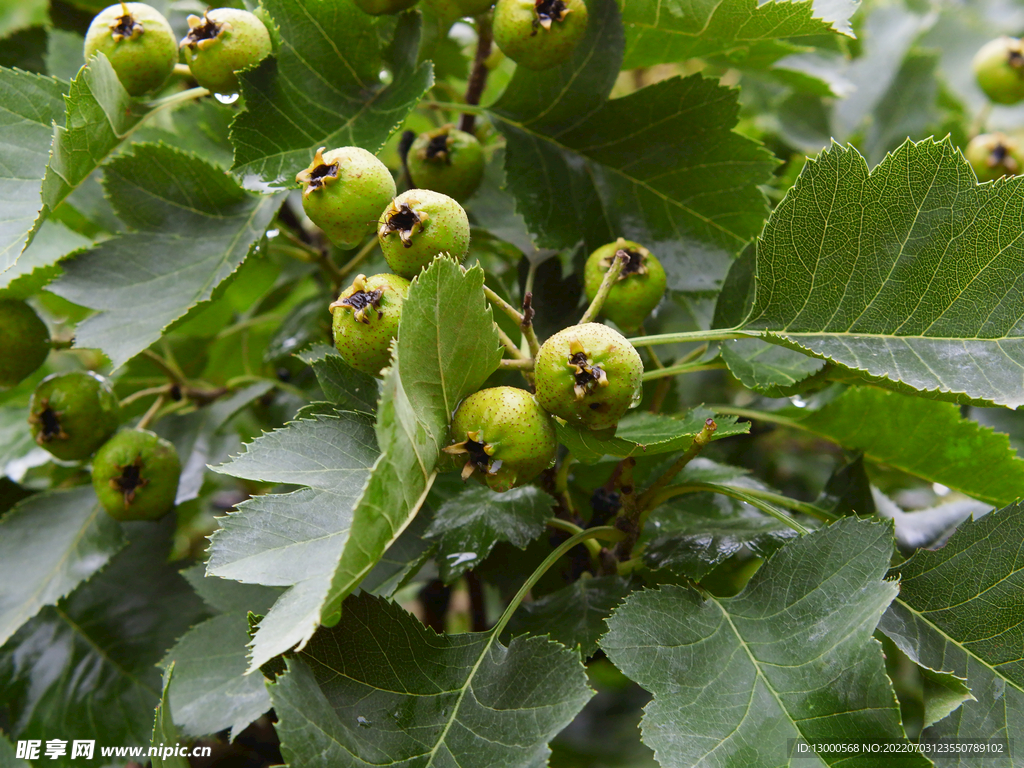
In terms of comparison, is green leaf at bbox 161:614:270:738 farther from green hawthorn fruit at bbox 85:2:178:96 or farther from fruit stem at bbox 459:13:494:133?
fruit stem at bbox 459:13:494:133

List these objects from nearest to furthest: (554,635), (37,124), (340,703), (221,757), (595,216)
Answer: (340,703) → (554,635) → (37,124) → (595,216) → (221,757)

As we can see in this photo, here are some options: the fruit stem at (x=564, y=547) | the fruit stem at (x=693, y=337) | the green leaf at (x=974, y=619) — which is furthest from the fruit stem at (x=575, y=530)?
the green leaf at (x=974, y=619)

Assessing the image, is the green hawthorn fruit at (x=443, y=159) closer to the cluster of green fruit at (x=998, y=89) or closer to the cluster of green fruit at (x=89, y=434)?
the cluster of green fruit at (x=89, y=434)

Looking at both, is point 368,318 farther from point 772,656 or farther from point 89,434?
point 89,434

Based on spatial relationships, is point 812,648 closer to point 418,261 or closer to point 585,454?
point 585,454

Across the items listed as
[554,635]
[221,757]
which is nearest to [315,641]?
[554,635]

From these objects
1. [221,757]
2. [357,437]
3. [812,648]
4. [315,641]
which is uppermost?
[357,437]

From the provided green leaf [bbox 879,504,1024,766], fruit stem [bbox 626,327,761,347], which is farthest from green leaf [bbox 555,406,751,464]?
green leaf [bbox 879,504,1024,766]
